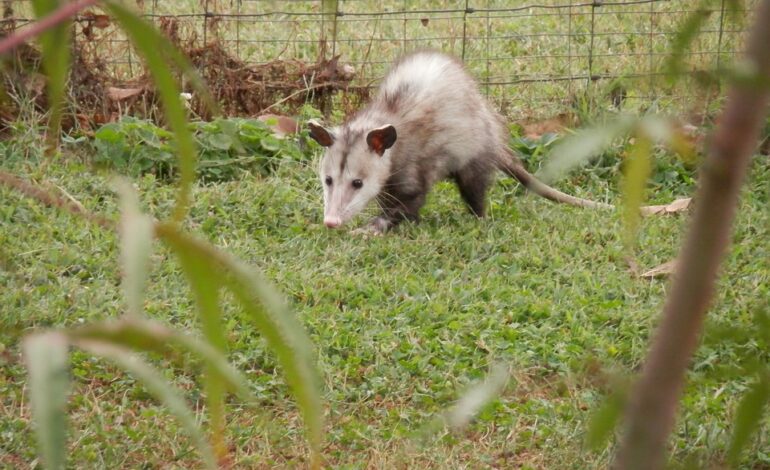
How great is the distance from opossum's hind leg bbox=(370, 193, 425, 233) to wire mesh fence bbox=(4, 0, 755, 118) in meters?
1.03

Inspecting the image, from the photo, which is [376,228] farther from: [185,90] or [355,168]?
[185,90]

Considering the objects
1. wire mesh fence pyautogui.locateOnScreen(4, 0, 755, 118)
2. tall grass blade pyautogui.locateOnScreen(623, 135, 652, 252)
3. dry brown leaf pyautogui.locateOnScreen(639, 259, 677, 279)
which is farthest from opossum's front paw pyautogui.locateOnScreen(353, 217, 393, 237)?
tall grass blade pyautogui.locateOnScreen(623, 135, 652, 252)

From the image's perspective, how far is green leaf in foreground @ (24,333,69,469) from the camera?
752mm

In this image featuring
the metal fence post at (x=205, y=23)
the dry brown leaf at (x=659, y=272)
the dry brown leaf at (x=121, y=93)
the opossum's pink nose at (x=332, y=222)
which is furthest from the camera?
the metal fence post at (x=205, y=23)

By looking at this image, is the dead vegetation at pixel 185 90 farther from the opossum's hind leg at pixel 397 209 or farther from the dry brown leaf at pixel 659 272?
the dry brown leaf at pixel 659 272

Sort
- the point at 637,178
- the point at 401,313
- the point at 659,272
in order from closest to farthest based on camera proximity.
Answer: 1. the point at 637,178
2. the point at 401,313
3. the point at 659,272

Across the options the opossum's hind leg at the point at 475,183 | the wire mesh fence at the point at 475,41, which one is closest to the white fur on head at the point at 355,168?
the opossum's hind leg at the point at 475,183

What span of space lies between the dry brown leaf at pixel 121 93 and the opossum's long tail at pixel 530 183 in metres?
1.96

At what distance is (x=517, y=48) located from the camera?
7.87m

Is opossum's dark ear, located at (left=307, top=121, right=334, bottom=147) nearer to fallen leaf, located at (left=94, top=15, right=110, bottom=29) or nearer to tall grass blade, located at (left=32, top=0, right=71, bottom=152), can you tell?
fallen leaf, located at (left=94, top=15, right=110, bottom=29)

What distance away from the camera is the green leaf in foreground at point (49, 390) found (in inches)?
29.6

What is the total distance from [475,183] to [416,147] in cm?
38

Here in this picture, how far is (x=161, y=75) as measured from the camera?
1.04m

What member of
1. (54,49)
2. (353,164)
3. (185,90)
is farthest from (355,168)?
(54,49)
